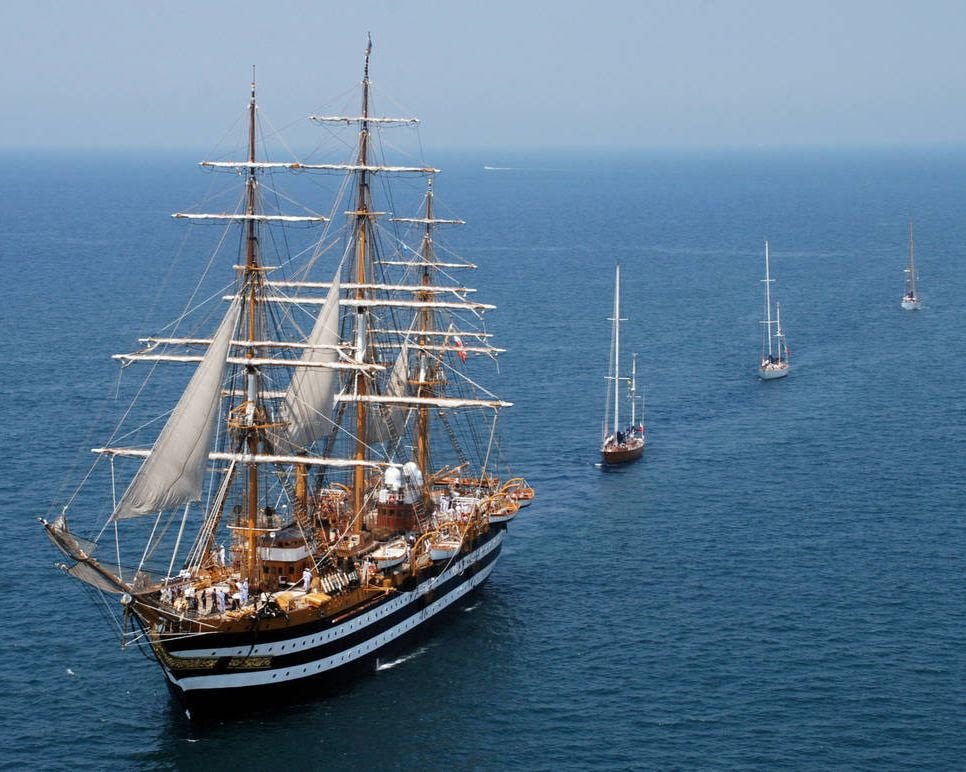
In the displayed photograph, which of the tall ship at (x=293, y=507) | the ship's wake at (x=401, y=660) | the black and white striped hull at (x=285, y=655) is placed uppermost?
the tall ship at (x=293, y=507)

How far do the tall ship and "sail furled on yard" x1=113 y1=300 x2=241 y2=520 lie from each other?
0.24ft

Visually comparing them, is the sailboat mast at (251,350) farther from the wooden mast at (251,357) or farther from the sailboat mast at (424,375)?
the sailboat mast at (424,375)

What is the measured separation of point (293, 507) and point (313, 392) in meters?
7.13

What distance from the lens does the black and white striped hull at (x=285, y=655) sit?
2790 inches

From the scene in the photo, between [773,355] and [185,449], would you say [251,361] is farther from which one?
[773,355]

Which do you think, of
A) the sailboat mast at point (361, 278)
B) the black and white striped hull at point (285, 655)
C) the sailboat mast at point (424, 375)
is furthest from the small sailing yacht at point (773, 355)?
the black and white striped hull at point (285, 655)

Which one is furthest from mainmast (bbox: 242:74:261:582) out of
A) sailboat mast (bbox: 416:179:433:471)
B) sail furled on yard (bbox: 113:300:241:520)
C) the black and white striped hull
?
sailboat mast (bbox: 416:179:433:471)

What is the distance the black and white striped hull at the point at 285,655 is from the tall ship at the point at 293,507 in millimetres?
87

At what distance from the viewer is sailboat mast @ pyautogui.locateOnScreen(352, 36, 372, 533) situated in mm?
87812

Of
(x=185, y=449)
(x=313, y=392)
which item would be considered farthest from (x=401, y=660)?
(x=313, y=392)

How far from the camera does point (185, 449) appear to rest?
245ft

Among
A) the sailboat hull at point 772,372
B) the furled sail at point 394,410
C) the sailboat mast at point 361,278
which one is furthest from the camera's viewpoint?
the sailboat hull at point 772,372

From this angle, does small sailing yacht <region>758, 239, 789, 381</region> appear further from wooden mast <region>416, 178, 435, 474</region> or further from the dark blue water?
wooden mast <region>416, 178, 435, 474</region>

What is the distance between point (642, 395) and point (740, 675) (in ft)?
204
